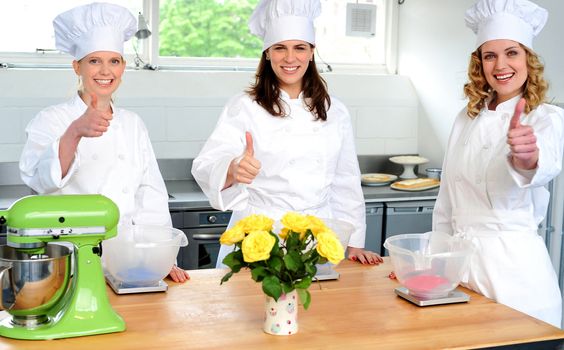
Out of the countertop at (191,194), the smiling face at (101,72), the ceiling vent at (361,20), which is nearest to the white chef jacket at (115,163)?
the smiling face at (101,72)

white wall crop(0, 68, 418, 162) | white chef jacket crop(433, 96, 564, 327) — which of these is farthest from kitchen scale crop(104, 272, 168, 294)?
white wall crop(0, 68, 418, 162)

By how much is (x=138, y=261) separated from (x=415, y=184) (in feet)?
8.92

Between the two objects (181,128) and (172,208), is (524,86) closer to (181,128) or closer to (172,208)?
(172,208)

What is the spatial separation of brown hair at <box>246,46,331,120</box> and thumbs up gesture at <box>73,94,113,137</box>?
818 millimetres

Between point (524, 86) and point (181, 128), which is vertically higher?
point (524, 86)

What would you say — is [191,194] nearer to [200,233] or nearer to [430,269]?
[200,233]

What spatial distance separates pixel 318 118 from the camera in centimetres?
314

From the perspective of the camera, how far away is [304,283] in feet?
6.67

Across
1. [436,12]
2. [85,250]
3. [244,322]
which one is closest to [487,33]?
[244,322]

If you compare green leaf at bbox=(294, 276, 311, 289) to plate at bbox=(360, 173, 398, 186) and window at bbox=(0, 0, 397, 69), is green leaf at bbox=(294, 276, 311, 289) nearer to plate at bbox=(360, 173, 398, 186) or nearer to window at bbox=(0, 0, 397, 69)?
plate at bbox=(360, 173, 398, 186)

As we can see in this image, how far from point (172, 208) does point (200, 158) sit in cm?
142

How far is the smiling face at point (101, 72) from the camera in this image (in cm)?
288

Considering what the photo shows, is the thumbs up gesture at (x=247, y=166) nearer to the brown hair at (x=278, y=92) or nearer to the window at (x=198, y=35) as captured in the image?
the brown hair at (x=278, y=92)

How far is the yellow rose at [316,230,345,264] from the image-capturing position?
200 centimetres
